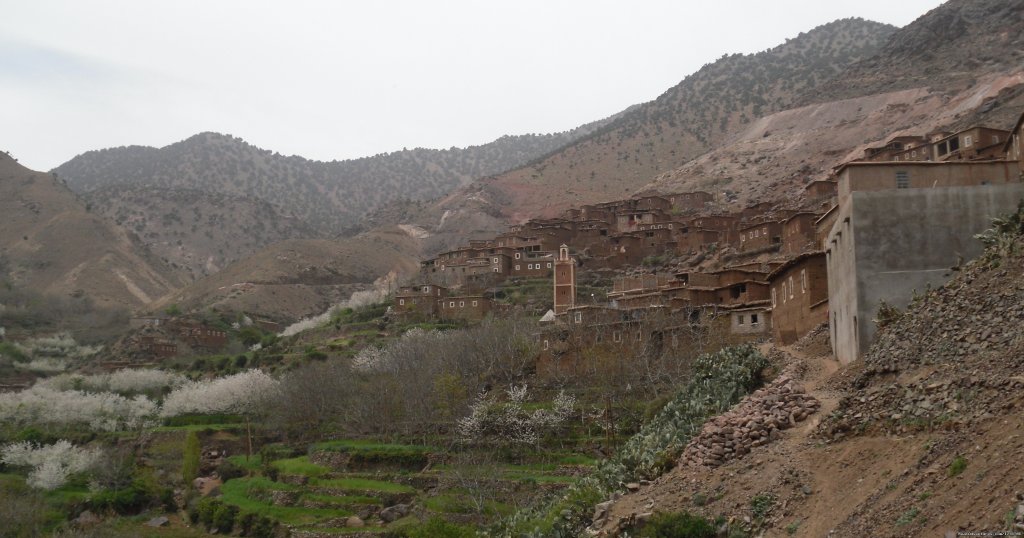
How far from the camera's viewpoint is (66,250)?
10500 centimetres

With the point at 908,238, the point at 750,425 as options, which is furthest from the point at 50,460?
the point at 908,238

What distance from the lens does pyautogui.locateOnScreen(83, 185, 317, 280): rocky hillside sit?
437 feet

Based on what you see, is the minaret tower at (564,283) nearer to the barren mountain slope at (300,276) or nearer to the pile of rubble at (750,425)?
the pile of rubble at (750,425)

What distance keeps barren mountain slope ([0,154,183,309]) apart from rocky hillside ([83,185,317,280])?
12917 millimetres

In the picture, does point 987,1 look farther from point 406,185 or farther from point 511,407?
point 406,185

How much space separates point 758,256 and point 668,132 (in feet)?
220

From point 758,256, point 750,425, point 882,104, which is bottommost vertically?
point 750,425

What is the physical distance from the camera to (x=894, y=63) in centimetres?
9206

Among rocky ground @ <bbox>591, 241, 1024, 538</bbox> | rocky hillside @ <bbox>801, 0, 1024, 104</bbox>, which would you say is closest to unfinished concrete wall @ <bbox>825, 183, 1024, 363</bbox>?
rocky ground @ <bbox>591, 241, 1024, 538</bbox>

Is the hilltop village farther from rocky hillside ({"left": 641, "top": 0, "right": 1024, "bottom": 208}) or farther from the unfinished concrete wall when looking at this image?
rocky hillside ({"left": 641, "top": 0, "right": 1024, "bottom": 208})

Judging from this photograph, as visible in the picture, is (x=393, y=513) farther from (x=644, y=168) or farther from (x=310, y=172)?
(x=310, y=172)

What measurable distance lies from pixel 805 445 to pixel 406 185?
167208 mm

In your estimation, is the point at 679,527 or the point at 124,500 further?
the point at 124,500

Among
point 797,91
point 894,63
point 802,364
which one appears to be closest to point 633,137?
point 797,91
